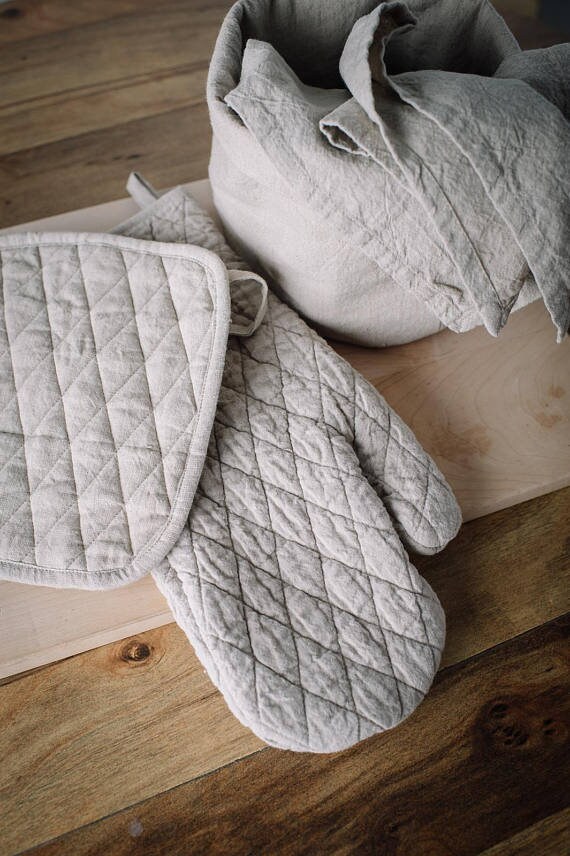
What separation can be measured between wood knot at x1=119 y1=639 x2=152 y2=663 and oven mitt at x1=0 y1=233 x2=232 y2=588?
0.37ft

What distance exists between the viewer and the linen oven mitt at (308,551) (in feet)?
1.97

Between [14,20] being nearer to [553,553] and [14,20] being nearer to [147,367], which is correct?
[147,367]

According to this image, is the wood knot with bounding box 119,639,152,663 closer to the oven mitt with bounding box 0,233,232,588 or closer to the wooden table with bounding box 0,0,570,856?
the wooden table with bounding box 0,0,570,856

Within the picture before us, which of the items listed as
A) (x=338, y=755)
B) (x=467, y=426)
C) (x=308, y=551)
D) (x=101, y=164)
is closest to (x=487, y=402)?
(x=467, y=426)

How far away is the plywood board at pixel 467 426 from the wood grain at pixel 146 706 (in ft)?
0.15

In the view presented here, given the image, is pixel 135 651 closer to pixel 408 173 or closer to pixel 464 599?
pixel 464 599

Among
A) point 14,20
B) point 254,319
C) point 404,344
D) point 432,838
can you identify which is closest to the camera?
point 432,838

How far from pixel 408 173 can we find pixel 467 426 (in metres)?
0.29

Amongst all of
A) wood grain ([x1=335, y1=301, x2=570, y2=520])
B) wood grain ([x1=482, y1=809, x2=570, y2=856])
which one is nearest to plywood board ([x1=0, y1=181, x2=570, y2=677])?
wood grain ([x1=335, y1=301, x2=570, y2=520])

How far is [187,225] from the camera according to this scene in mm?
802

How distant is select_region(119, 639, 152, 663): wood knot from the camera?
0.70 meters

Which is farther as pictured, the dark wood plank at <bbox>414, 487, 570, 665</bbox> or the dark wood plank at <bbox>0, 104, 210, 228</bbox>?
the dark wood plank at <bbox>0, 104, 210, 228</bbox>

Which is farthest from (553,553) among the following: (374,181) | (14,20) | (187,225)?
(14,20)

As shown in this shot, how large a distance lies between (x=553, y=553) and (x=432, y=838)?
309 mm
